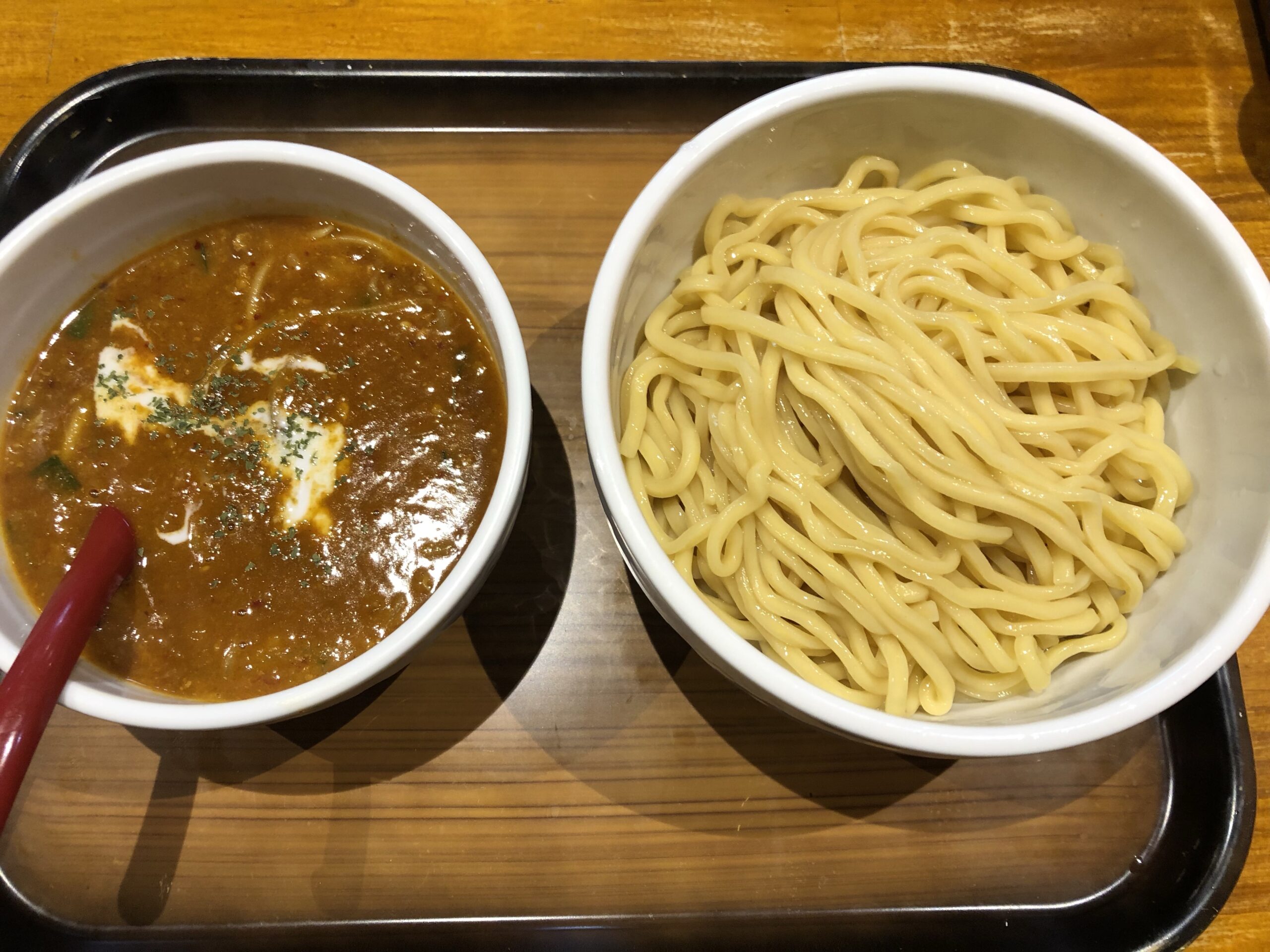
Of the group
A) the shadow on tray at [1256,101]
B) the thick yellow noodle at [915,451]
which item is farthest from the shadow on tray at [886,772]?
the shadow on tray at [1256,101]

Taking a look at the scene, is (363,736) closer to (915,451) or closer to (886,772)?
(886,772)

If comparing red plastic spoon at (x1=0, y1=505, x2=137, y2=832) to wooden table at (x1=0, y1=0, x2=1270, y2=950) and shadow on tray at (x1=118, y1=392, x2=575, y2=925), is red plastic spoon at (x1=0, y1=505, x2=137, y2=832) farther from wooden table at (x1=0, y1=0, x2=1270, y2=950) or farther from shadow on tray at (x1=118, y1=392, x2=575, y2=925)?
wooden table at (x1=0, y1=0, x2=1270, y2=950)

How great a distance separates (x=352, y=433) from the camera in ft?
4.15

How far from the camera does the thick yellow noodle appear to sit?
3.94ft

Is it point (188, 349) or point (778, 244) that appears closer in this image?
point (188, 349)

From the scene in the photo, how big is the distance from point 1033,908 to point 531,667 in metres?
1.05

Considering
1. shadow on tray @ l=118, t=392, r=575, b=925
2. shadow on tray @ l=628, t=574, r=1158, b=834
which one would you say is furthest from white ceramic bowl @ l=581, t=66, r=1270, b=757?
shadow on tray @ l=118, t=392, r=575, b=925

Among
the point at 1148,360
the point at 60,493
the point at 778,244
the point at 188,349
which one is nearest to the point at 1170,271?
the point at 1148,360

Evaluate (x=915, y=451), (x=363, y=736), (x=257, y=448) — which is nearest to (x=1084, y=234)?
(x=915, y=451)

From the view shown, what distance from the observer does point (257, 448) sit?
4.15 feet

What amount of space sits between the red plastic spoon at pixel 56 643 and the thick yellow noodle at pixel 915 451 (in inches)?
31.6

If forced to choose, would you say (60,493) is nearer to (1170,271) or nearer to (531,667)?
(531,667)

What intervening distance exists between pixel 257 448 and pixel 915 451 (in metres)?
1.08

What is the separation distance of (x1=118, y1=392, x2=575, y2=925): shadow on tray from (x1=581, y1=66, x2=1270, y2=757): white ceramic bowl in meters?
Answer: 0.43
